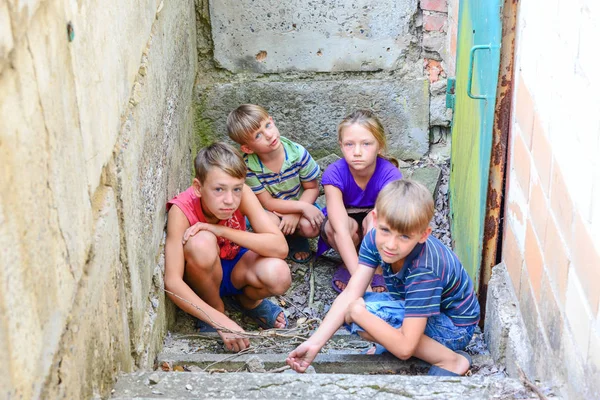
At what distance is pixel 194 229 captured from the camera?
3.34 meters

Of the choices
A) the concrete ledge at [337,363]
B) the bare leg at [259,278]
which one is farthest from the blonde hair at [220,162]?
the concrete ledge at [337,363]

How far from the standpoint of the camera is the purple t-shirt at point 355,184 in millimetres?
4086

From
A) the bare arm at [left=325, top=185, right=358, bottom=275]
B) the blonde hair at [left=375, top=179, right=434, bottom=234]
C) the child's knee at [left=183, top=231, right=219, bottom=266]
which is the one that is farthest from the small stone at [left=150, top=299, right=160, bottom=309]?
the bare arm at [left=325, top=185, right=358, bottom=275]

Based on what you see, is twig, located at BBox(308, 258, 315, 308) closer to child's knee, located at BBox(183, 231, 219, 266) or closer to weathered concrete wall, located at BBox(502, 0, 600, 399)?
child's knee, located at BBox(183, 231, 219, 266)

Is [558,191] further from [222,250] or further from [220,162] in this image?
[222,250]

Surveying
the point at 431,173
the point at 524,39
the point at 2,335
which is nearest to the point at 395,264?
the point at 524,39

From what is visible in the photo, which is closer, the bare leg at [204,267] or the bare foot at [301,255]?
the bare leg at [204,267]

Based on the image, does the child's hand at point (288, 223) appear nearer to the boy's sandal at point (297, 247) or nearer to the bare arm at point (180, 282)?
the boy's sandal at point (297, 247)

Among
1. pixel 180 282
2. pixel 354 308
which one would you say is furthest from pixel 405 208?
pixel 180 282

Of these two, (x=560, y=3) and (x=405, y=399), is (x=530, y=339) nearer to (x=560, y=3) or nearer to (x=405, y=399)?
(x=405, y=399)

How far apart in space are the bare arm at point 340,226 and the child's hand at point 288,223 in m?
0.27

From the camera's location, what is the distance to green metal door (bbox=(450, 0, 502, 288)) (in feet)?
10.7

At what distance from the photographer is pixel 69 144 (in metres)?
1.81

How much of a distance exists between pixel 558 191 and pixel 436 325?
1008 millimetres
